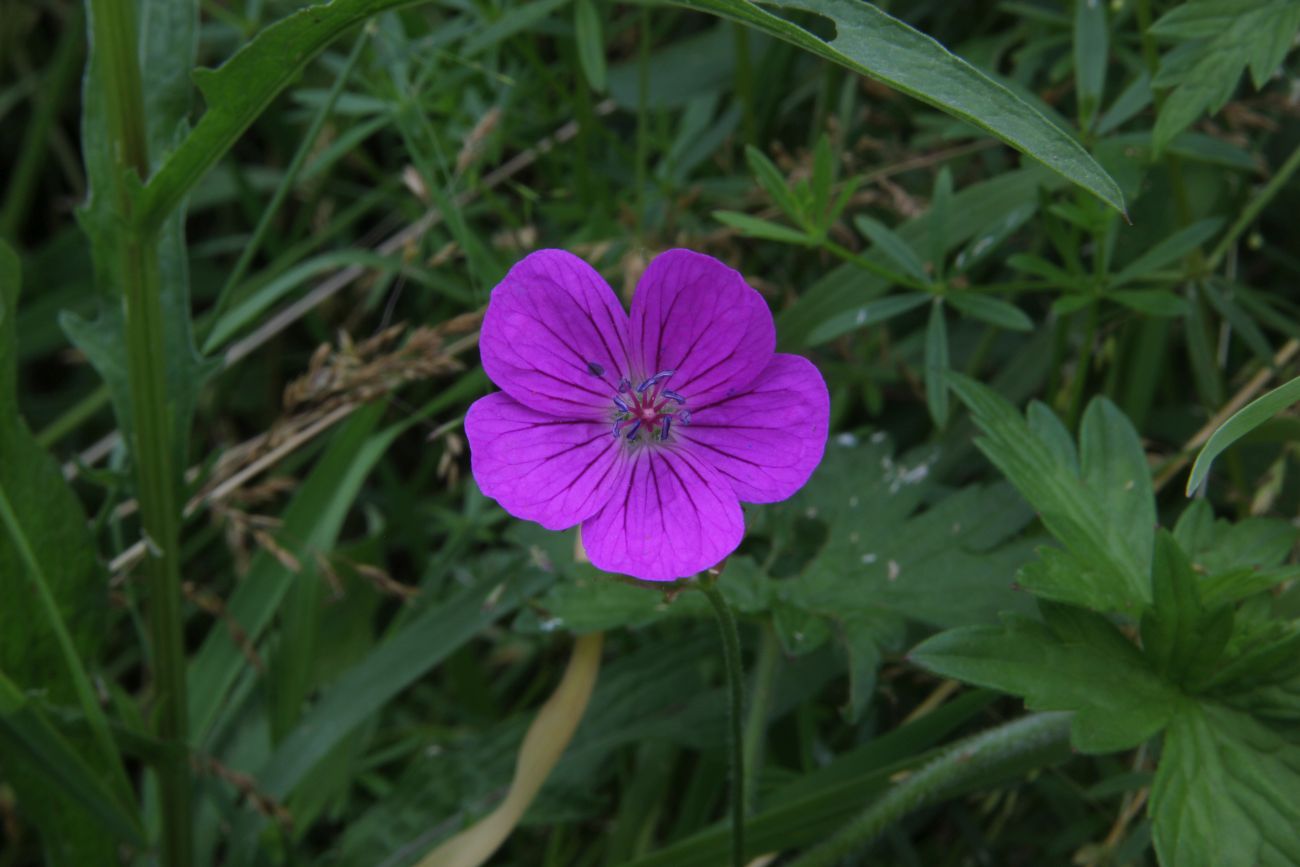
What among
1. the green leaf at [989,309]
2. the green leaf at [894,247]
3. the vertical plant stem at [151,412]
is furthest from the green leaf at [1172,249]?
the vertical plant stem at [151,412]

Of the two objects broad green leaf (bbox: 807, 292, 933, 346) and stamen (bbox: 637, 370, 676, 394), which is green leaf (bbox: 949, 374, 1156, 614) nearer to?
broad green leaf (bbox: 807, 292, 933, 346)

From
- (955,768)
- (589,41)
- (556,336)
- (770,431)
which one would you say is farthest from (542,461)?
(589,41)

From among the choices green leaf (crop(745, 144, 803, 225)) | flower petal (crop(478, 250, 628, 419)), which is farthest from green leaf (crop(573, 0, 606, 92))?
flower petal (crop(478, 250, 628, 419))

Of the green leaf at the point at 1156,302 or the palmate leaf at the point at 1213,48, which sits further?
the green leaf at the point at 1156,302

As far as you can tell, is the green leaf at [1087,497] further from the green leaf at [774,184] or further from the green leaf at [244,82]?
the green leaf at [244,82]

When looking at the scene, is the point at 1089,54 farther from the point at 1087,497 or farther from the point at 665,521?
the point at 665,521
